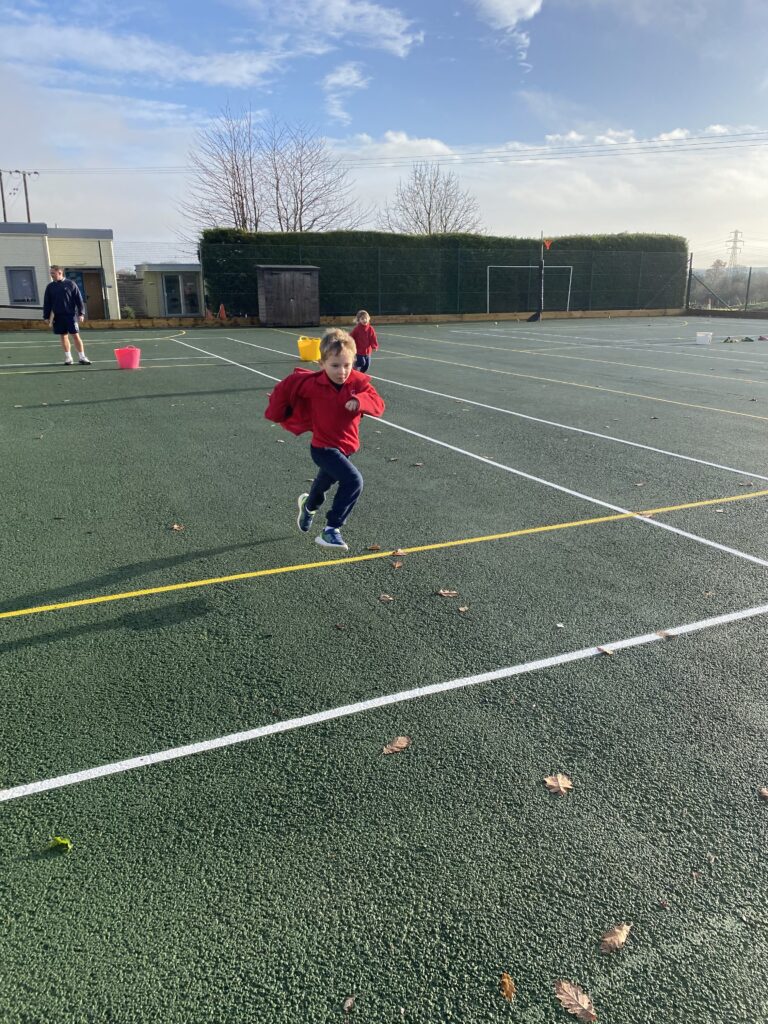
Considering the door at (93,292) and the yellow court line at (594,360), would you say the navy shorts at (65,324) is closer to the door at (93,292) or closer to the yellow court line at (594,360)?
the yellow court line at (594,360)

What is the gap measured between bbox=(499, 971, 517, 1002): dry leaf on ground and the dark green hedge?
1288 inches

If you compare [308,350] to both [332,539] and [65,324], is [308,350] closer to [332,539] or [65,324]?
[65,324]

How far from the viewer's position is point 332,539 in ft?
18.5

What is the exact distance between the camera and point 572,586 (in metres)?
5.01

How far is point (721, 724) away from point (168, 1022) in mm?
2641

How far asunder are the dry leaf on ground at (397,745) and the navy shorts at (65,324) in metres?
15.7

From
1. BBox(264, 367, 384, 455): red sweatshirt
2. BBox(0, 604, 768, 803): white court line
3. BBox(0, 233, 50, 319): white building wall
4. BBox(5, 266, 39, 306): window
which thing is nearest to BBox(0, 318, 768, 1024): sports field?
BBox(0, 604, 768, 803): white court line

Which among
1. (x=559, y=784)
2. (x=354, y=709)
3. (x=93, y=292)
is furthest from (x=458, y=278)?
(x=559, y=784)

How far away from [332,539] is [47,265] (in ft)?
105

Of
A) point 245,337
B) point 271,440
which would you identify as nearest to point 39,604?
point 271,440

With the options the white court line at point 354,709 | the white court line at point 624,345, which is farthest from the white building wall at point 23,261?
the white court line at point 354,709

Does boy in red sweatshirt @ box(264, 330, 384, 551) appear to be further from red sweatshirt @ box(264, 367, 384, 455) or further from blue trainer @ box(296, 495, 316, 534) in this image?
blue trainer @ box(296, 495, 316, 534)

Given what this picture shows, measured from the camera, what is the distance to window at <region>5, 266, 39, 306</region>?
31.1 meters

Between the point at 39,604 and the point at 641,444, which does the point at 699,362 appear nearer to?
the point at 641,444
